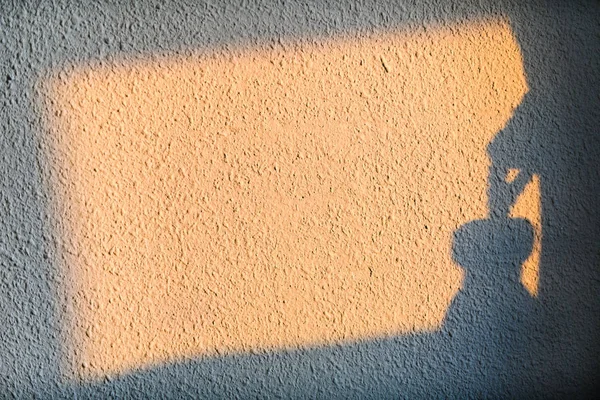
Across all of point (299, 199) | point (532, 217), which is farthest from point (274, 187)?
point (532, 217)

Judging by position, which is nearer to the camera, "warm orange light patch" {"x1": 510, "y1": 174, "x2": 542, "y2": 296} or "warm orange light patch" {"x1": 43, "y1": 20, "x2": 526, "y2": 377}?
"warm orange light patch" {"x1": 43, "y1": 20, "x2": 526, "y2": 377}

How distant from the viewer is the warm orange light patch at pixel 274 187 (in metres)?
0.84

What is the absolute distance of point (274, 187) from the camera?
883 mm

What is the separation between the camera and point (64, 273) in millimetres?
840

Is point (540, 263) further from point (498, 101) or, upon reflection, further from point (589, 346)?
point (498, 101)

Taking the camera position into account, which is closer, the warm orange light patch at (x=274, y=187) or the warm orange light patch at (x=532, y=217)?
the warm orange light patch at (x=274, y=187)

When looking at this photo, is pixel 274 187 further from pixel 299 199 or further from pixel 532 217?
pixel 532 217

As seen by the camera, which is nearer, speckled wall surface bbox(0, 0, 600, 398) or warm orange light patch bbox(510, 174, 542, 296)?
speckled wall surface bbox(0, 0, 600, 398)

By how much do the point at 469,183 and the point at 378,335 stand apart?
0.94 feet

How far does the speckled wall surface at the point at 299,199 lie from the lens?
829 millimetres

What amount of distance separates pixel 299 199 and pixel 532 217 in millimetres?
392

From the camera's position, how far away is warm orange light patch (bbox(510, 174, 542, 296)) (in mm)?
948

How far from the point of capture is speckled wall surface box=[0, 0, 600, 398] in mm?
829

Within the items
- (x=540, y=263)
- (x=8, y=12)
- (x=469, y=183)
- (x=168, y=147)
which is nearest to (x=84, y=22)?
(x=8, y=12)
